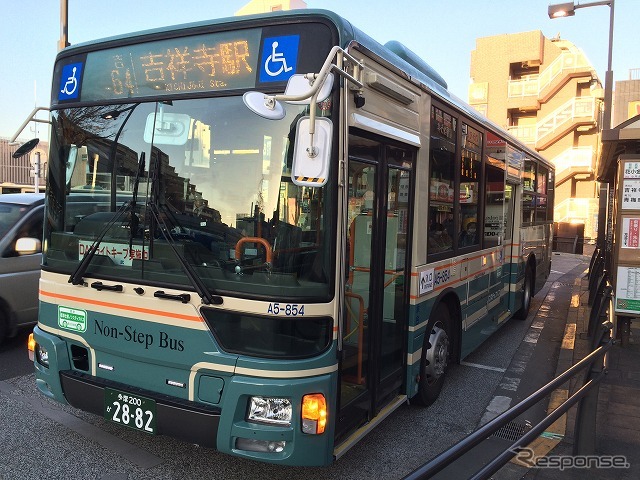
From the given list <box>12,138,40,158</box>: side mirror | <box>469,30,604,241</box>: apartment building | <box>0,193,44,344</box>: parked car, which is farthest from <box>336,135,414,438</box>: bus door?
<box>469,30,604,241</box>: apartment building

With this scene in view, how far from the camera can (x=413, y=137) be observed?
4160mm

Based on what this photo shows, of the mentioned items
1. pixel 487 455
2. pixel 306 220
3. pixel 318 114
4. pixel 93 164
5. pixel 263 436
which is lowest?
pixel 487 455

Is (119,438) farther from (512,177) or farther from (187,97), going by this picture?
(512,177)

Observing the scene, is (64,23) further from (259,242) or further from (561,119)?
(561,119)

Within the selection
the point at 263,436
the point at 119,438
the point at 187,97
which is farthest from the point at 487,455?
the point at 187,97

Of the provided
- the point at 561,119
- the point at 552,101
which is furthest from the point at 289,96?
the point at 552,101

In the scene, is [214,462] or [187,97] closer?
[187,97]

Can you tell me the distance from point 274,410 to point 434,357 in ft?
7.37

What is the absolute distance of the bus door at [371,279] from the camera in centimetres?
352

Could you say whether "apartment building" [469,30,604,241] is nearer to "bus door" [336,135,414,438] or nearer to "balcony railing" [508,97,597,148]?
"balcony railing" [508,97,597,148]

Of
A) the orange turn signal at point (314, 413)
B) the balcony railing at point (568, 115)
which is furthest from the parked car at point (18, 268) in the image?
the balcony railing at point (568, 115)

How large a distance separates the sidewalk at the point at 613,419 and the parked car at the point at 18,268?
572cm

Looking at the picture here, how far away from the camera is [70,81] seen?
374cm

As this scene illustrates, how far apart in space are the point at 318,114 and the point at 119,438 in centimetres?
294
